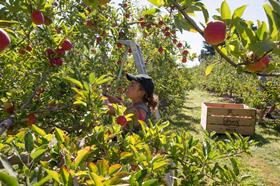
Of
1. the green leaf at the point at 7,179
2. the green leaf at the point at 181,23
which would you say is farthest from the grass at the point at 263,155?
the green leaf at the point at 7,179

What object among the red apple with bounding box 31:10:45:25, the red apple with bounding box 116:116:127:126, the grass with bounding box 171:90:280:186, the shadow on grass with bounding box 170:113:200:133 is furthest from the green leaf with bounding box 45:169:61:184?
the shadow on grass with bounding box 170:113:200:133

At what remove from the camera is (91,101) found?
5.65 feet

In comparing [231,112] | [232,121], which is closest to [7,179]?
[232,121]

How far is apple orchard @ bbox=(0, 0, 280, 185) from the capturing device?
107cm

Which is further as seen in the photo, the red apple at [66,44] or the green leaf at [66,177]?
the red apple at [66,44]

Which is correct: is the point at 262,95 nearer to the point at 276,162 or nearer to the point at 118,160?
the point at 276,162

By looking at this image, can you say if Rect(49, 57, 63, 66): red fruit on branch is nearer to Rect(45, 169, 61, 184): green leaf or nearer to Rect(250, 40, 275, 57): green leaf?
Rect(45, 169, 61, 184): green leaf

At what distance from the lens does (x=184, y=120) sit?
34.6ft

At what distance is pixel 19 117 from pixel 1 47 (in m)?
1.40

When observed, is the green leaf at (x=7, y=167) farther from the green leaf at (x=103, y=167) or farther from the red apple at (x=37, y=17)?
the red apple at (x=37, y=17)

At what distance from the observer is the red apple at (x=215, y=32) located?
1194mm

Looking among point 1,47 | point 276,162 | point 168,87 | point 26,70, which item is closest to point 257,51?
point 1,47

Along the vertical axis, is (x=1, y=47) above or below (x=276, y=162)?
above

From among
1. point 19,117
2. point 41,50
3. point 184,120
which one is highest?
point 41,50
